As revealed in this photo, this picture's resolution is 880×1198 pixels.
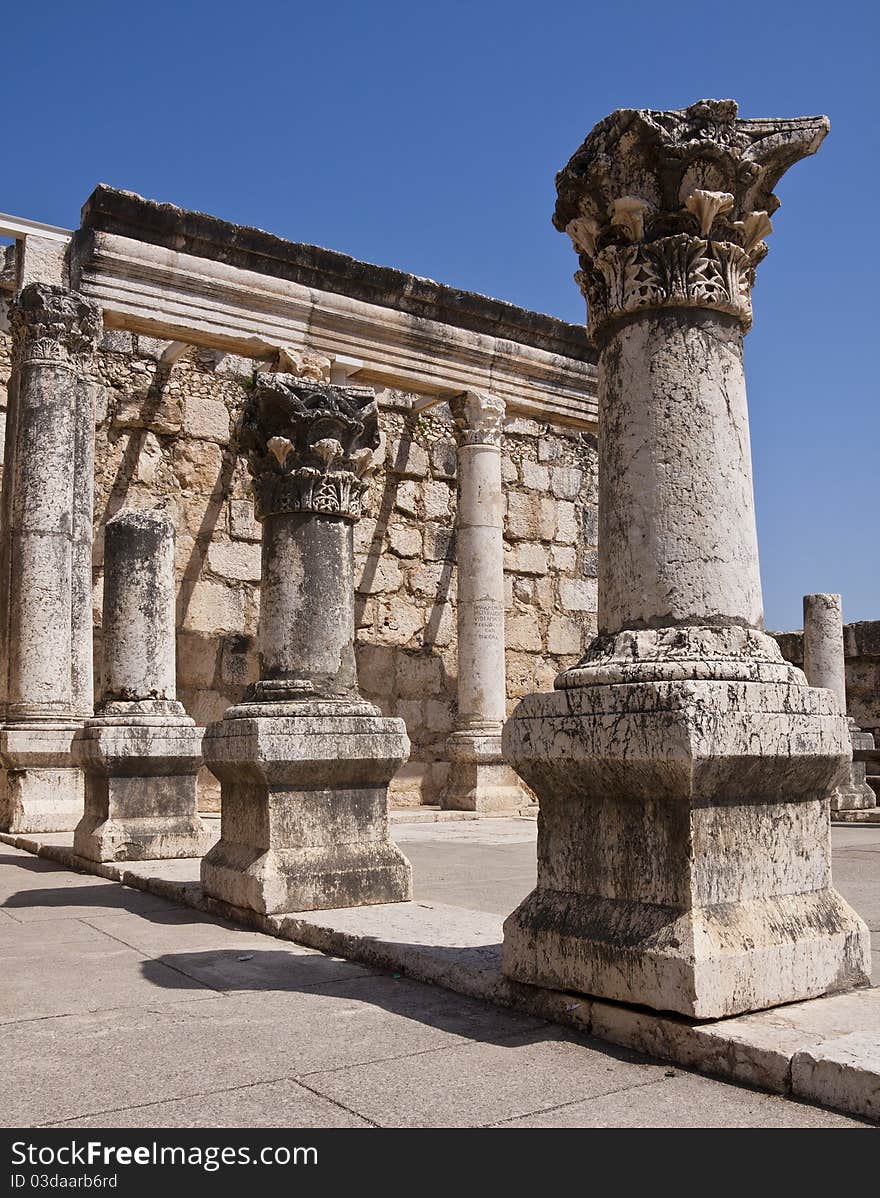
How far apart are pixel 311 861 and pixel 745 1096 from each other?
280 centimetres

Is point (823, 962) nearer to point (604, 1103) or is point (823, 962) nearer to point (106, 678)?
point (604, 1103)

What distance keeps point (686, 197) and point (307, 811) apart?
122 inches

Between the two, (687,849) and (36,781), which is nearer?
(687,849)

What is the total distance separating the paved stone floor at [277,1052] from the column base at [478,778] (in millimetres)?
6934

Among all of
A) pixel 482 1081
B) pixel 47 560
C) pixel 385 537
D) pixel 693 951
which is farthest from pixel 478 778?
pixel 482 1081

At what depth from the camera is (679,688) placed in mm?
3062

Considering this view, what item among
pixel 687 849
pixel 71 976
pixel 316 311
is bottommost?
pixel 71 976

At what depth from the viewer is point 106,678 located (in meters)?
7.64

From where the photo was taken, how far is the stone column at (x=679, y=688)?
3.04 metres

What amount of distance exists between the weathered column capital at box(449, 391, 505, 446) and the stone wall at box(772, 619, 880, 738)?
19.3 feet

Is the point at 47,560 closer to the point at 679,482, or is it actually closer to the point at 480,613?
the point at 480,613

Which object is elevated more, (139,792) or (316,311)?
(316,311)

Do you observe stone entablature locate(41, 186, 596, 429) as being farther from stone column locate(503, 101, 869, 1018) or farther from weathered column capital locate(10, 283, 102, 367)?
stone column locate(503, 101, 869, 1018)

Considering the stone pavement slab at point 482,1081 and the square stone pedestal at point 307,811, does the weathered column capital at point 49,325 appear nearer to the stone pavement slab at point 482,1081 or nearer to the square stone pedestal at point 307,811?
the square stone pedestal at point 307,811
